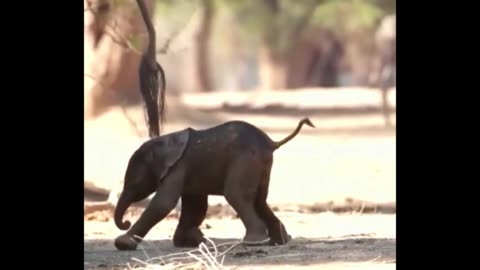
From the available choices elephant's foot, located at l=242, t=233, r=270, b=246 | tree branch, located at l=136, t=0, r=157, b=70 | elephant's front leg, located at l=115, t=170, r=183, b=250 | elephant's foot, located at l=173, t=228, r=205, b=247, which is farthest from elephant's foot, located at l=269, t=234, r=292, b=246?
tree branch, located at l=136, t=0, r=157, b=70

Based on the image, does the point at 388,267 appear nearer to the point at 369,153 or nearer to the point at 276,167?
the point at 276,167

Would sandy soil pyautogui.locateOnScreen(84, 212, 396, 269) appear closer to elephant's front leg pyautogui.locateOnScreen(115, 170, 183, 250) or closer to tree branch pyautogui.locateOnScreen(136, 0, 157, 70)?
elephant's front leg pyautogui.locateOnScreen(115, 170, 183, 250)

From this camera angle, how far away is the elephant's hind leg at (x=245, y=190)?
29.3 feet

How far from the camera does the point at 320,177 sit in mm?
13953

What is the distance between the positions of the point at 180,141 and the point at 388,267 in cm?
184

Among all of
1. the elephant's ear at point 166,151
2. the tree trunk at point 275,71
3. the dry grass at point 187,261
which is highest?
the elephant's ear at point 166,151

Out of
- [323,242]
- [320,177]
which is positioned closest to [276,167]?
[320,177]

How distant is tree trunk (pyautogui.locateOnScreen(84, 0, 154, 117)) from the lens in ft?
47.7

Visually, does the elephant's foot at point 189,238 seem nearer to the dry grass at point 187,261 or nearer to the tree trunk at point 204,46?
the dry grass at point 187,261

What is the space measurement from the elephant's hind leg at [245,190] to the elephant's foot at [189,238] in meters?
0.47

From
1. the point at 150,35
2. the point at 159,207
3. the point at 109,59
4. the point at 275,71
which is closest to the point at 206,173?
the point at 159,207

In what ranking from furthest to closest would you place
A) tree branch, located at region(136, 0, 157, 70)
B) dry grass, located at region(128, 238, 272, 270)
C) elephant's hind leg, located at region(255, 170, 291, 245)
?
elephant's hind leg, located at region(255, 170, 291, 245), tree branch, located at region(136, 0, 157, 70), dry grass, located at region(128, 238, 272, 270)

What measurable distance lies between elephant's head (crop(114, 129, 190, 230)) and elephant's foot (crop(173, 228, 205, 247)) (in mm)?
396

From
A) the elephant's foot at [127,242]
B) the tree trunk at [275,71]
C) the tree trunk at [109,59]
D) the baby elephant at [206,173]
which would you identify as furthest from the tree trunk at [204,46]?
the elephant's foot at [127,242]
